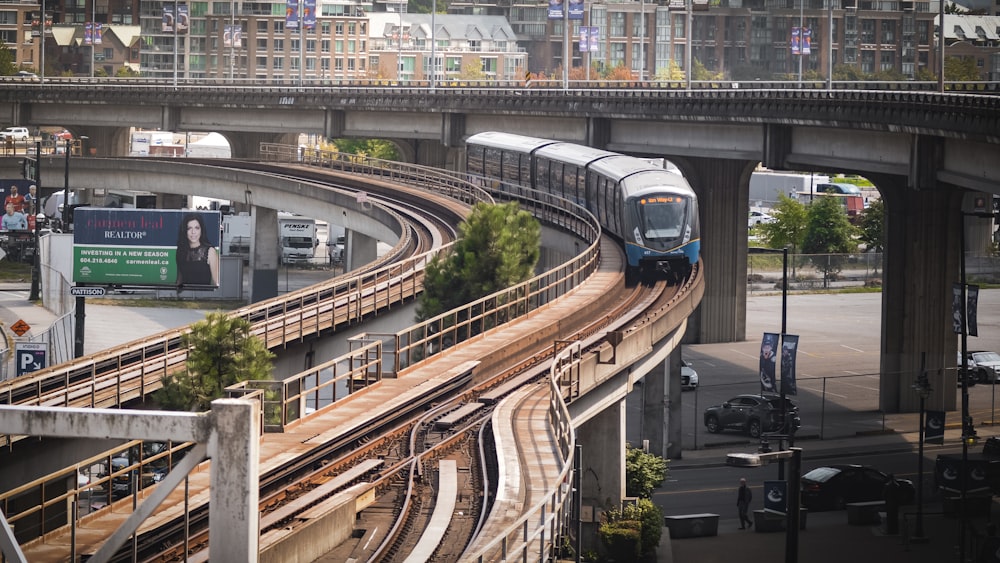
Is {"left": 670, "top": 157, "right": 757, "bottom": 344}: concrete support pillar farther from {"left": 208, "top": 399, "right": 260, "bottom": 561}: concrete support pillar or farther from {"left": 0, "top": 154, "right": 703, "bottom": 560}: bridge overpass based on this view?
{"left": 208, "top": 399, "right": 260, "bottom": 561}: concrete support pillar

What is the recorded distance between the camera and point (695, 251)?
5344 centimetres

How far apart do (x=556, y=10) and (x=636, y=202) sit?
1447 inches

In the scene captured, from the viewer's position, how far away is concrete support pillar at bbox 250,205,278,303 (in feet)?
273

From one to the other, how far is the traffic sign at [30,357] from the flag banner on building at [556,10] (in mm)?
51778

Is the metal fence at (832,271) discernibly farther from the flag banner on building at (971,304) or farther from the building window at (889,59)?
the flag banner on building at (971,304)

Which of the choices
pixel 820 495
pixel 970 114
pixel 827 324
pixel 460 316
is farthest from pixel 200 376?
pixel 827 324

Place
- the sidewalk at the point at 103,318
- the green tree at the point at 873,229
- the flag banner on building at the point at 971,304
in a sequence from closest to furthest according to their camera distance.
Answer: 1. the flag banner on building at the point at 971,304
2. the sidewalk at the point at 103,318
3. the green tree at the point at 873,229

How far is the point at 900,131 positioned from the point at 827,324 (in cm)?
2901

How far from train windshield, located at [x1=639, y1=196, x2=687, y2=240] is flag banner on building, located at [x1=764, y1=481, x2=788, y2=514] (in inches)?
541

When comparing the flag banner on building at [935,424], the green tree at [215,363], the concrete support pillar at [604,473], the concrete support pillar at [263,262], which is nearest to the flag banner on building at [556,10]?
the concrete support pillar at [263,262]

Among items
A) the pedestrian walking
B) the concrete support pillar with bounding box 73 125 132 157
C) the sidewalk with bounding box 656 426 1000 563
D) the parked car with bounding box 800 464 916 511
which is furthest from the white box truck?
the pedestrian walking

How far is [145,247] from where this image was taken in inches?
1948

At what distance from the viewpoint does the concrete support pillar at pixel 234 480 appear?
14.3 meters

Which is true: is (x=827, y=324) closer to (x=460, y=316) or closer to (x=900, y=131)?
(x=900, y=131)
